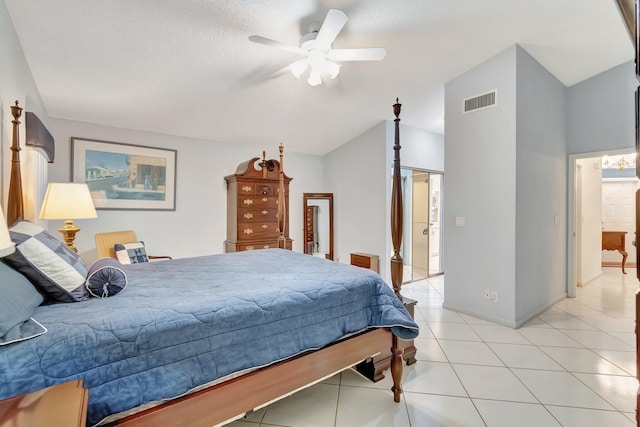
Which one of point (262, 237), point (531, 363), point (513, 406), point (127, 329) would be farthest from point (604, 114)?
point (127, 329)

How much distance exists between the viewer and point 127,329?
1050 mm

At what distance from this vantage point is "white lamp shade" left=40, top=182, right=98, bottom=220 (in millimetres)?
2277

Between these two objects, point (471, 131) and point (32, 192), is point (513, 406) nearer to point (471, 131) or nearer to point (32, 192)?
point (471, 131)

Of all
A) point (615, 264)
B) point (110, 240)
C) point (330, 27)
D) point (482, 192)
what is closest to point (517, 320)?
point (482, 192)

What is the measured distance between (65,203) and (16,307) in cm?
175

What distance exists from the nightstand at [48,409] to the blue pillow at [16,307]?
24 centimetres

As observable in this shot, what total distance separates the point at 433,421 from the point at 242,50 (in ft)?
10.3

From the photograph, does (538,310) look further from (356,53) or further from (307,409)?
(356,53)

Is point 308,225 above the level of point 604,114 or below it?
below

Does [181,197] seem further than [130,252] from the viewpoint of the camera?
Yes

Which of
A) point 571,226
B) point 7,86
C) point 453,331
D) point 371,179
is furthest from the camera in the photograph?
point 371,179

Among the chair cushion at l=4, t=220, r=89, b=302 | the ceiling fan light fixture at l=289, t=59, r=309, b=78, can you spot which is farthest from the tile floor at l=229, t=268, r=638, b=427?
the ceiling fan light fixture at l=289, t=59, r=309, b=78

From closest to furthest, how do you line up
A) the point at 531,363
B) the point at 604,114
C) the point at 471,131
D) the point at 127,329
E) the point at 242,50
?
1. the point at 127,329
2. the point at 531,363
3. the point at 242,50
4. the point at 471,131
5. the point at 604,114

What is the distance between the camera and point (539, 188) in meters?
3.31
